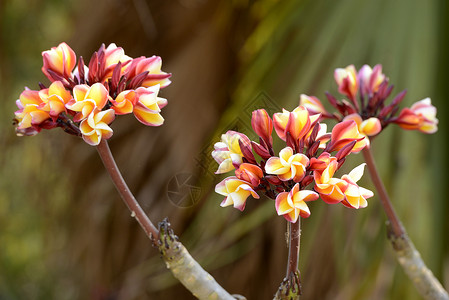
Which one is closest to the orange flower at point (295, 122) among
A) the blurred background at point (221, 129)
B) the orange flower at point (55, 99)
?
the orange flower at point (55, 99)

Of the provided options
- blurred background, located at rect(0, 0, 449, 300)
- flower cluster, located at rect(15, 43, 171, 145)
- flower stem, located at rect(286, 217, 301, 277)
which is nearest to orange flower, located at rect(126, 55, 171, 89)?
flower cluster, located at rect(15, 43, 171, 145)

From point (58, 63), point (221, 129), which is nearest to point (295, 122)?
point (58, 63)

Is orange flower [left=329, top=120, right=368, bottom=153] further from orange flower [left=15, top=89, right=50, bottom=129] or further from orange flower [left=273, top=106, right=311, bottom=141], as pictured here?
orange flower [left=15, top=89, right=50, bottom=129]

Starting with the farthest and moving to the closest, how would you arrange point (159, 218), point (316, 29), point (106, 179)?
point (106, 179) < point (159, 218) < point (316, 29)

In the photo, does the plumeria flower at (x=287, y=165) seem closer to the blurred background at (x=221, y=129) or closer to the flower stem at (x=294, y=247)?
the flower stem at (x=294, y=247)

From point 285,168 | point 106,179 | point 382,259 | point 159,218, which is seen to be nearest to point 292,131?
point 285,168

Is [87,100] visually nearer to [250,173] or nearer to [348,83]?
[250,173]

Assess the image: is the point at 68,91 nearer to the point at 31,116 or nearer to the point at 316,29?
the point at 31,116
